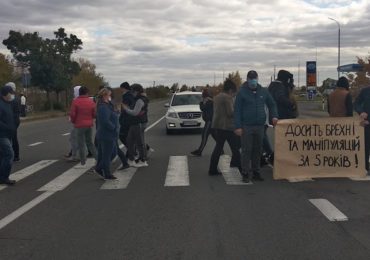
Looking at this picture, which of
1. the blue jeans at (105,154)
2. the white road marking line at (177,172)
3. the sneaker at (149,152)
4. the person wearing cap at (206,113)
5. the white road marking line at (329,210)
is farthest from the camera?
the sneaker at (149,152)

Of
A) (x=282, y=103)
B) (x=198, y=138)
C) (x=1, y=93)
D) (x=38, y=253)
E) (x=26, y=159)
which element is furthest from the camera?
(x=198, y=138)

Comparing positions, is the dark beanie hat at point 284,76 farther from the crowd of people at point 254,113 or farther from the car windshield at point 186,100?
the car windshield at point 186,100

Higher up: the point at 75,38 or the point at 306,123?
the point at 75,38

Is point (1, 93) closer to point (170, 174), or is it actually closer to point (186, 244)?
point (170, 174)

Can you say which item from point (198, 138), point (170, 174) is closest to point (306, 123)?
point (170, 174)

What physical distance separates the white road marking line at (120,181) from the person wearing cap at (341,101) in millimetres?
4157

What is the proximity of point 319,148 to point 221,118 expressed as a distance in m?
1.88

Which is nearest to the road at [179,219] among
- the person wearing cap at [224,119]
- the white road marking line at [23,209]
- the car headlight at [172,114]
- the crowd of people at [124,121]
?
the white road marking line at [23,209]

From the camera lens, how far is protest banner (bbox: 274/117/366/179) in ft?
32.9

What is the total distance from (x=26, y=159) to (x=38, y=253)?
8.72 metres

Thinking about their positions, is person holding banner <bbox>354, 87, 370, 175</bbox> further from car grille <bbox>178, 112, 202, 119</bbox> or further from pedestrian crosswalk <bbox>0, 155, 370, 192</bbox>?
car grille <bbox>178, 112, 202, 119</bbox>

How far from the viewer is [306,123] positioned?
33.4ft

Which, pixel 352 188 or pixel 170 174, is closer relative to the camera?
pixel 352 188

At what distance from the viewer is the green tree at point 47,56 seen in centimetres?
4878
